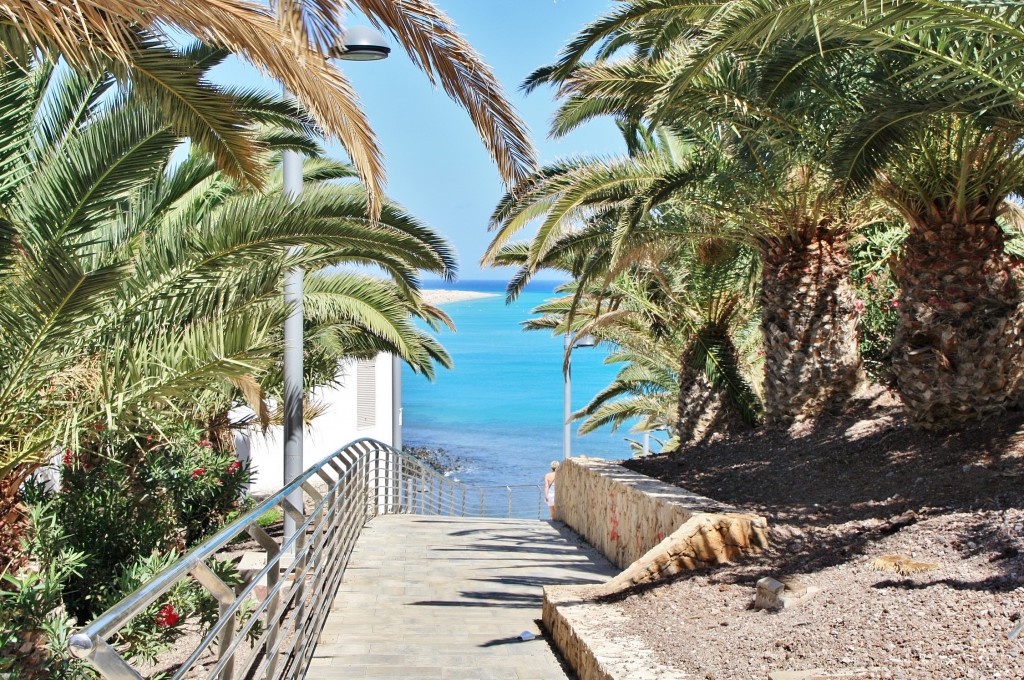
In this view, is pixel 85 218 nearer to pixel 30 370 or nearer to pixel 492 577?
pixel 30 370

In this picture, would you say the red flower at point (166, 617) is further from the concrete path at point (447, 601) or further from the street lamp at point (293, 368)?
the street lamp at point (293, 368)

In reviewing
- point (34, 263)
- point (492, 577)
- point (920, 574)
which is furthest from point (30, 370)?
point (920, 574)

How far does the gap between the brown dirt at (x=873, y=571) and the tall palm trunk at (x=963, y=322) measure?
270mm

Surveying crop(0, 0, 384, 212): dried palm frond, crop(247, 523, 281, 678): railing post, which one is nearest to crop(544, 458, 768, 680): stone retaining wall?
crop(247, 523, 281, 678): railing post

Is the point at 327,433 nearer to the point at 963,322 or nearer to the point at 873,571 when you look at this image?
the point at 963,322

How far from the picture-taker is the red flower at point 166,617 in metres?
7.13

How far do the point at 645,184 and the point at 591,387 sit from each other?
94.8 m

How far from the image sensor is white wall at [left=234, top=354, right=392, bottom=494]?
24.0 meters

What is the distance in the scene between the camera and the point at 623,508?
9875 mm

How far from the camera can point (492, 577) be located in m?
9.47

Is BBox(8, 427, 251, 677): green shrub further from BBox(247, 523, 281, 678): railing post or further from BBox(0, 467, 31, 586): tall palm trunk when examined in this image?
BBox(247, 523, 281, 678): railing post

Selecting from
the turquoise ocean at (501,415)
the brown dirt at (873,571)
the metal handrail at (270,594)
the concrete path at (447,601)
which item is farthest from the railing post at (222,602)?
the turquoise ocean at (501,415)

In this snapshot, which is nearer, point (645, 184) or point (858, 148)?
point (858, 148)

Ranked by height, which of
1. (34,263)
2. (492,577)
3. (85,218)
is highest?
(85,218)
